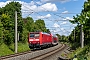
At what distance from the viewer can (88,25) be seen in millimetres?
7070

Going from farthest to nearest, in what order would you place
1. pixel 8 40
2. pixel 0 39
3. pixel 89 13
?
pixel 8 40
pixel 0 39
pixel 89 13

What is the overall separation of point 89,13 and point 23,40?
182ft

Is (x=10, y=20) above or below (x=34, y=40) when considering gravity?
above

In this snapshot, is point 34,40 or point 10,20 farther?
point 10,20

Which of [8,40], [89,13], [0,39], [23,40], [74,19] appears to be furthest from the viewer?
[23,40]

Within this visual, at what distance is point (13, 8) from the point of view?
6209 cm

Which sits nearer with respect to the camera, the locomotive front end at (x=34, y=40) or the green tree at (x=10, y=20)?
the locomotive front end at (x=34, y=40)

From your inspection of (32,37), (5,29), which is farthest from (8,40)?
(32,37)

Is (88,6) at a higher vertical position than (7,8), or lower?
lower

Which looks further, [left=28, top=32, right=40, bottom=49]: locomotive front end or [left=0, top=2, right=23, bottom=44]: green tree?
[left=0, top=2, right=23, bottom=44]: green tree

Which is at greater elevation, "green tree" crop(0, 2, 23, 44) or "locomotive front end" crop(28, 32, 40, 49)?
"green tree" crop(0, 2, 23, 44)

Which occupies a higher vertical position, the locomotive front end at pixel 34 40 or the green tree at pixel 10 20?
the green tree at pixel 10 20

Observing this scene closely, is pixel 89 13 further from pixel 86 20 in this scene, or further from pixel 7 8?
pixel 7 8

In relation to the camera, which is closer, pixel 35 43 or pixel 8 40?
pixel 35 43
